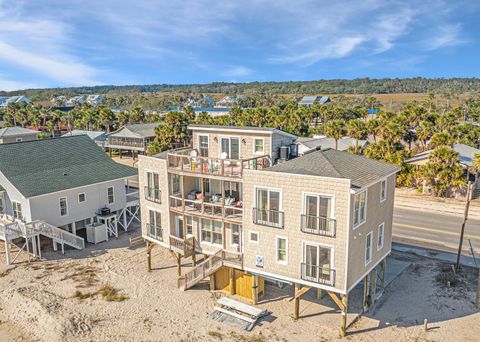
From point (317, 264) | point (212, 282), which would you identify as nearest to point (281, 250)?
point (317, 264)

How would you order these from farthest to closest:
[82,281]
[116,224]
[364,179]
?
[116,224] → [82,281] → [364,179]

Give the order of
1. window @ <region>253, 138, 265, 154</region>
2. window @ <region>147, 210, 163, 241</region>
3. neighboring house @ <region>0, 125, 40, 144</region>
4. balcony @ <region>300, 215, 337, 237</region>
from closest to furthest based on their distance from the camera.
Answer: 1. balcony @ <region>300, 215, 337, 237</region>
2. window @ <region>253, 138, 265, 154</region>
3. window @ <region>147, 210, 163, 241</region>
4. neighboring house @ <region>0, 125, 40, 144</region>

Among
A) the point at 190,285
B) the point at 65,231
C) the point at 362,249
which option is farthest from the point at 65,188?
the point at 362,249

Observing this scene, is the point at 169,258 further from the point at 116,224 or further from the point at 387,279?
the point at 387,279

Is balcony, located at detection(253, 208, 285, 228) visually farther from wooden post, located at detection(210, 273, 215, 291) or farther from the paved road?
the paved road

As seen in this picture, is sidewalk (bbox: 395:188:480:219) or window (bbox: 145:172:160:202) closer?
window (bbox: 145:172:160:202)

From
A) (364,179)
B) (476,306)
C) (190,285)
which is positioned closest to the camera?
(364,179)

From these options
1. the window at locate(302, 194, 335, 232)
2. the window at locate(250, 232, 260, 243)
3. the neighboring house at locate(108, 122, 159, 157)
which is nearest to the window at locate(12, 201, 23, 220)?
the window at locate(250, 232, 260, 243)
